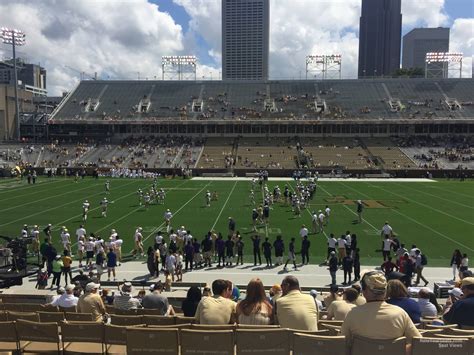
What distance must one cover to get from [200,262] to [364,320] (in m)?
11.9

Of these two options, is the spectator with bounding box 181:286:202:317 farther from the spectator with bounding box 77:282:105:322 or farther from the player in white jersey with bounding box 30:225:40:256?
the player in white jersey with bounding box 30:225:40:256

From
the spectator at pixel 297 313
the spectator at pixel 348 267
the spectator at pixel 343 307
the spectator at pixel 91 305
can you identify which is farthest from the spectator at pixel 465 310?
the spectator at pixel 348 267

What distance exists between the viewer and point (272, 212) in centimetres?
2636

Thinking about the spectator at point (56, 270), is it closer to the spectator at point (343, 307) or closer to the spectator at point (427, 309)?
the spectator at point (343, 307)

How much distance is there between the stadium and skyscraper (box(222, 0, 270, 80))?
99234 millimetres

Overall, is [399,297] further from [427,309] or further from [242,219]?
[242,219]

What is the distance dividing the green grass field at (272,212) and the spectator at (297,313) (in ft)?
38.1

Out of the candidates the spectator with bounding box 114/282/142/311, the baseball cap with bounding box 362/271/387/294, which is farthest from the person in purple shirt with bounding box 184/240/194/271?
the baseball cap with bounding box 362/271/387/294

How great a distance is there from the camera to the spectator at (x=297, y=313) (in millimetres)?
4621

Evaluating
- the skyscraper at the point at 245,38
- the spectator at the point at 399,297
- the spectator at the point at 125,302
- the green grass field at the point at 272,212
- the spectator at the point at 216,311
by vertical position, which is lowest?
the green grass field at the point at 272,212

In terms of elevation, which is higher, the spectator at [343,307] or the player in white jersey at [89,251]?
the spectator at [343,307]

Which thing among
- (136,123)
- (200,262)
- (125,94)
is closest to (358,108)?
(136,123)

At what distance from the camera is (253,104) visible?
73312mm

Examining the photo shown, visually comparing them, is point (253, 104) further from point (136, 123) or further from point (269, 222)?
point (269, 222)
